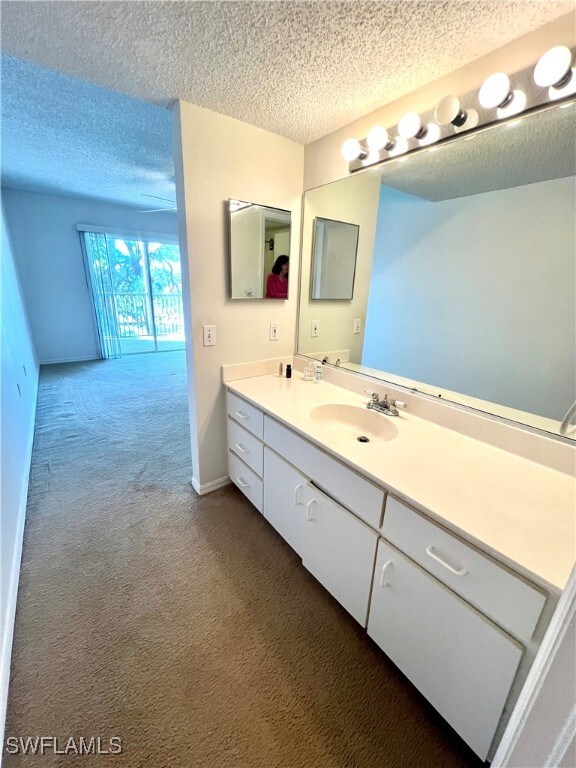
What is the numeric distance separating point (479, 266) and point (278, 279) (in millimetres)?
1152

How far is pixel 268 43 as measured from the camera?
1088 mm

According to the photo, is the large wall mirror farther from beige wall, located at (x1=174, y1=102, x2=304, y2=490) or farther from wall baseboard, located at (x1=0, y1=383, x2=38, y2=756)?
wall baseboard, located at (x1=0, y1=383, x2=38, y2=756)

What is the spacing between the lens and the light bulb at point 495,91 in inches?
40.3

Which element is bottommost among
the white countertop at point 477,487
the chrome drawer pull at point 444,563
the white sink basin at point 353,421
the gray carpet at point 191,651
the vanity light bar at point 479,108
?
the gray carpet at point 191,651

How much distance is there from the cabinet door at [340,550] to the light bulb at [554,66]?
1.58 metres

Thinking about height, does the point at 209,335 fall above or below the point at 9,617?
above

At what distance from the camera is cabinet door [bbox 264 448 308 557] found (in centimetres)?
145

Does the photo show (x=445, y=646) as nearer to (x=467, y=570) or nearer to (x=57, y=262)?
(x=467, y=570)

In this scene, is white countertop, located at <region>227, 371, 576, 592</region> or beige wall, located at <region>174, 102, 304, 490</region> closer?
white countertop, located at <region>227, 371, 576, 592</region>

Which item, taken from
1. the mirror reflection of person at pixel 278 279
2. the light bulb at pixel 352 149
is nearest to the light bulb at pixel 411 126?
the light bulb at pixel 352 149

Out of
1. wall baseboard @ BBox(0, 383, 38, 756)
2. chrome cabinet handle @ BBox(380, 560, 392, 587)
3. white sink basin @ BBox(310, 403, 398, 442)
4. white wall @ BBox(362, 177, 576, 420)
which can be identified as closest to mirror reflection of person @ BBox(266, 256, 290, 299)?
white wall @ BBox(362, 177, 576, 420)

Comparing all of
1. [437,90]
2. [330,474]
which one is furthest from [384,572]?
[437,90]

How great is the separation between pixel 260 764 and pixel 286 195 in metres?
2.57

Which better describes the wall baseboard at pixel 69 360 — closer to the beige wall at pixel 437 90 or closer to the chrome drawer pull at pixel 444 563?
the beige wall at pixel 437 90
